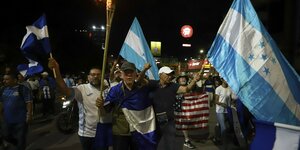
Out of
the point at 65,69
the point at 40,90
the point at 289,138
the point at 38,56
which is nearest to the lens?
the point at 289,138

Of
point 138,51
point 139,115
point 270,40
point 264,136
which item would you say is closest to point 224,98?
point 138,51

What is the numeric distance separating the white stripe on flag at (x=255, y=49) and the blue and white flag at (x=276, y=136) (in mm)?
338

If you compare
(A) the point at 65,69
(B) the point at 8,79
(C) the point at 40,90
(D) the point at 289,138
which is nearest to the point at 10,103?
(B) the point at 8,79

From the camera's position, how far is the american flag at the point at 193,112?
10070 millimetres

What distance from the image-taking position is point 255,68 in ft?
13.5

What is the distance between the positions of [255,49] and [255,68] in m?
0.25

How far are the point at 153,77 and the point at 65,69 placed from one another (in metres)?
36.7

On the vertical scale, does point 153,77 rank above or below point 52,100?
above

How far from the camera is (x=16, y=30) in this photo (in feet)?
77.3

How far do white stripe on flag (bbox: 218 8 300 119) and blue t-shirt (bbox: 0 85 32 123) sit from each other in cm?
438

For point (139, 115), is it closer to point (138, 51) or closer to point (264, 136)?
point (264, 136)

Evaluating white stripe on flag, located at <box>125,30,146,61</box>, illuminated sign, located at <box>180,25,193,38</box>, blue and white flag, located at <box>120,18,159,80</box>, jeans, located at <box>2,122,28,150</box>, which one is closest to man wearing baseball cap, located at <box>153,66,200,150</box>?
blue and white flag, located at <box>120,18,159,80</box>

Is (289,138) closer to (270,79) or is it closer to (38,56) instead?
(270,79)

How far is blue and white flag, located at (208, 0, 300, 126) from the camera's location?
4000 millimetres
